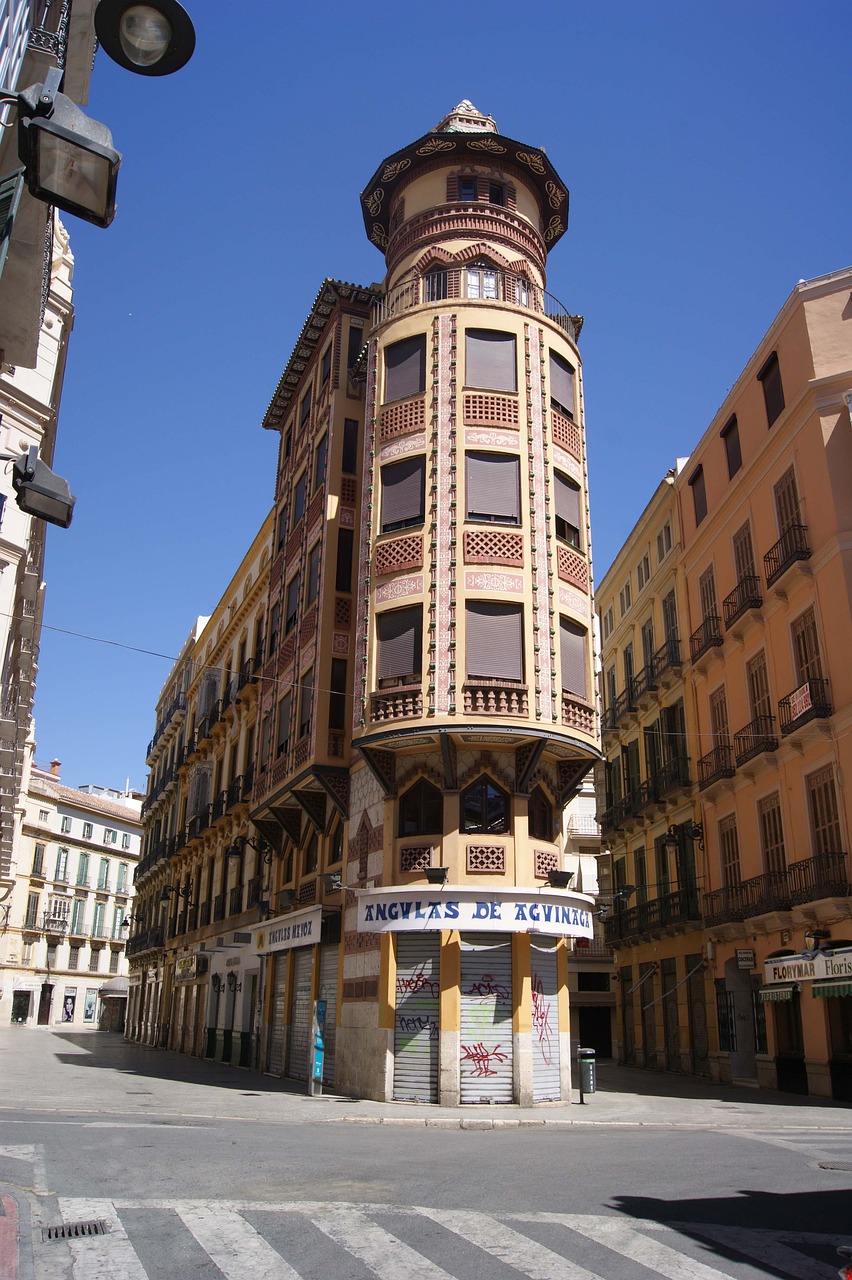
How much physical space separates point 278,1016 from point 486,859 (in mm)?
11240

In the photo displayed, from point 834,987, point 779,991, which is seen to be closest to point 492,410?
point 834,987

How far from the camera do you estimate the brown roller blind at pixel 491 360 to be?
987 inches

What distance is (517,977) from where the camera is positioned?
2091 cm

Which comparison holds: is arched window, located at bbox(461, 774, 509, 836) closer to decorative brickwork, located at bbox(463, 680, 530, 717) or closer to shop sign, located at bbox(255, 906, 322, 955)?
decorative brickwork, located at bbox(463, 680, 530, 717)

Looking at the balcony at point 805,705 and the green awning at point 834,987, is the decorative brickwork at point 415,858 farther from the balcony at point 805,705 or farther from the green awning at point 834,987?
the balcony at point 805,705

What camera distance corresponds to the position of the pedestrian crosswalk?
702 centimetres

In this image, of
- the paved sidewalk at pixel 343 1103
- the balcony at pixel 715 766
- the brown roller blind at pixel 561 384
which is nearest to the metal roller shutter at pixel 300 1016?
the paved sidewalk at pixel 343 1103

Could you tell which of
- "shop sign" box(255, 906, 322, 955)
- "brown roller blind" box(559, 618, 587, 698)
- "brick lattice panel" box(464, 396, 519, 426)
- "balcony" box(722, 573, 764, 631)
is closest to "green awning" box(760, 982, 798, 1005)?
"brown roller blind" box(559, 618, 587, 698)

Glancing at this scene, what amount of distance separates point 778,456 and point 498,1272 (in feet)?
83.0

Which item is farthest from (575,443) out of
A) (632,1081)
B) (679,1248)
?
(679,1248)

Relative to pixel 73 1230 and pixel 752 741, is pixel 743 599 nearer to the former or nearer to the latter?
pixel 752 741

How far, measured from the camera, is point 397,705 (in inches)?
881

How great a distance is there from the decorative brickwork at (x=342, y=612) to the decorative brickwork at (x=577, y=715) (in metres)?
6.73

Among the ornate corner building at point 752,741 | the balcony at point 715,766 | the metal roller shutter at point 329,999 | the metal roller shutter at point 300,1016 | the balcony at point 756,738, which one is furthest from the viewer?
the balcony at point 715,766
